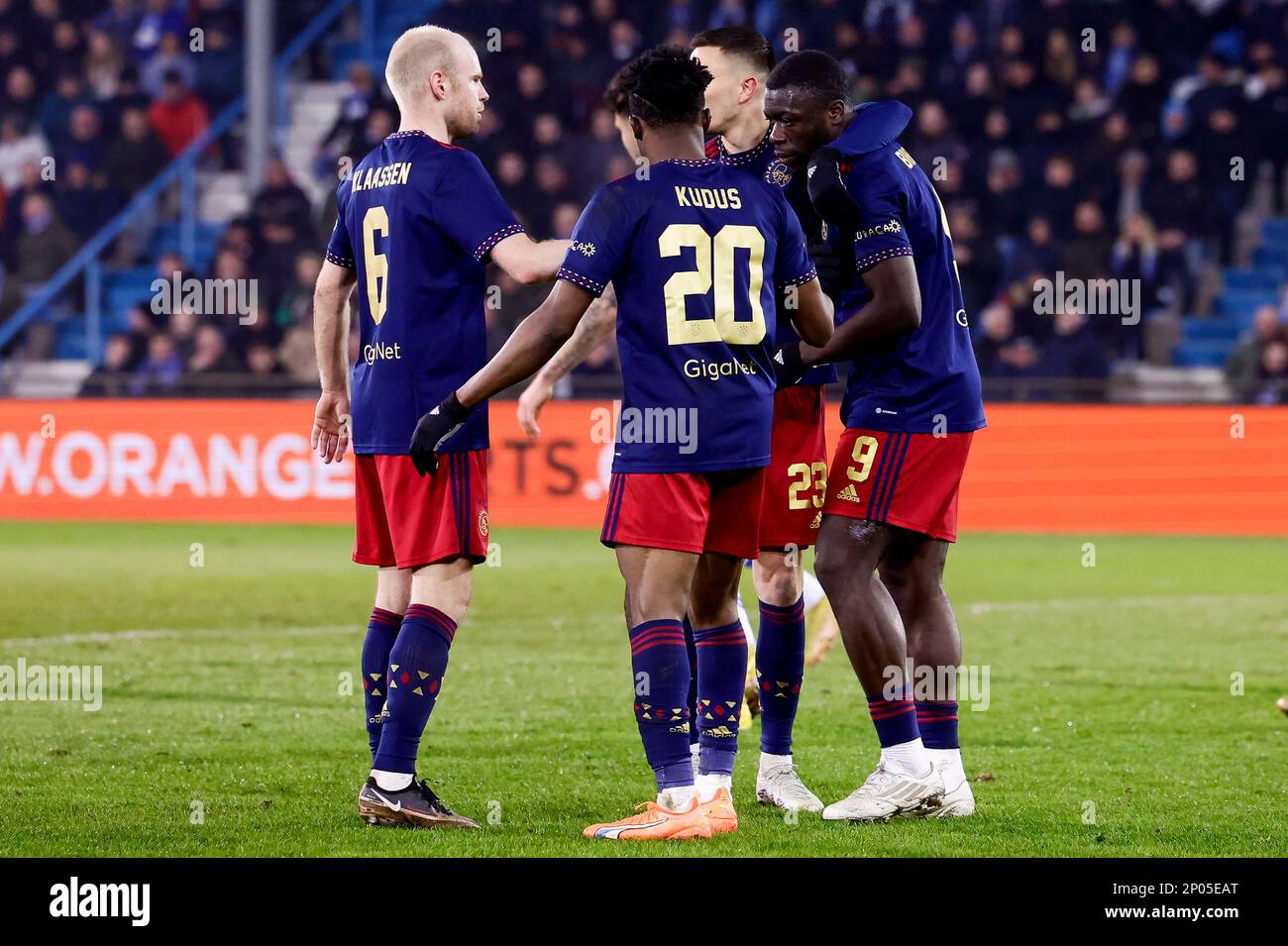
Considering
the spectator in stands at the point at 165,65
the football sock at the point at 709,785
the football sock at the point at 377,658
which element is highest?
the spectator in stands at the point at 165,65

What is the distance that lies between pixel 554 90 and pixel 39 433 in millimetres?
6528

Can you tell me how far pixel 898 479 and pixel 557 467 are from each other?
1021cm

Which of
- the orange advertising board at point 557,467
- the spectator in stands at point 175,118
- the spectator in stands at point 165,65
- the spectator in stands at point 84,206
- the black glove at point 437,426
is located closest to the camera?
the black glove at point 437,426

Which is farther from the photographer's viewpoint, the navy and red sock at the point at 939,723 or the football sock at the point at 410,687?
the navy and red sock at the point at 939,723

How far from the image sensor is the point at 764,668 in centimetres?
599

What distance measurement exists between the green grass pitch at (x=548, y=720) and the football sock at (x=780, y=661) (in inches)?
11.4

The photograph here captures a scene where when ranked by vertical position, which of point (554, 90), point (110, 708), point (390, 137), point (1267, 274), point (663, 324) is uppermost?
point (554, 90)

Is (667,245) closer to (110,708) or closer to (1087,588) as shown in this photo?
(110,708)

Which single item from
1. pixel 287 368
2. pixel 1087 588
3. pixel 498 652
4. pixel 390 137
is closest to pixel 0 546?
pixel 287 368

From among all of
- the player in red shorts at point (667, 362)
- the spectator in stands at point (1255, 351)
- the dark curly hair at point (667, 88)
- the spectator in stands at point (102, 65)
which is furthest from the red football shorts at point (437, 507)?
the spectator in stands at point (102, 65)

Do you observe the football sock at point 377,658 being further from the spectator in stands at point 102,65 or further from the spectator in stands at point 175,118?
the spectator in stands at point 102,65

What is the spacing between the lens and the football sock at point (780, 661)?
591 cm

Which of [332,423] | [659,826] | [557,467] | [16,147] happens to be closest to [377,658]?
[332,423]
